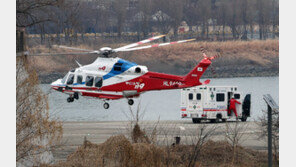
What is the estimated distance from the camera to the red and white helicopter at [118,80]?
104ft

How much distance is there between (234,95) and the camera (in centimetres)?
4622

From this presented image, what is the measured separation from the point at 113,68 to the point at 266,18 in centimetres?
9357

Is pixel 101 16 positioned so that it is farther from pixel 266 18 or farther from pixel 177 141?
pixel 177 141

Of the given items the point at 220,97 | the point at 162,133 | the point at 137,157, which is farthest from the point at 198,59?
the point at 137,157

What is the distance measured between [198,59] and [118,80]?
8025 centimetres

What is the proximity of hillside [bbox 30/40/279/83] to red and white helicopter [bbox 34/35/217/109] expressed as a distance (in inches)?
2372

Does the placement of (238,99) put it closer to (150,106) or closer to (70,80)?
A: (70,80)

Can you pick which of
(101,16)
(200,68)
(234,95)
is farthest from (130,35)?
(200,68)

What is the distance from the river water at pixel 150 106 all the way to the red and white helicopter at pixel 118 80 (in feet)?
87.9

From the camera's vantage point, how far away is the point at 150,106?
8619 cm

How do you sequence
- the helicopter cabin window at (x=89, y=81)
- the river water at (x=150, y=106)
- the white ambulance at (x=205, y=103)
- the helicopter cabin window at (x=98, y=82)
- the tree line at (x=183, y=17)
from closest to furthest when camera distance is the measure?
the helicopter cabin window at (x=98, y=82) < the helicopter cabin window at (x=89, y=81) < the white ambulance at (x=205, y=103) < the river water at (x=150, y=106) < the tree line at (x=183, y=17)

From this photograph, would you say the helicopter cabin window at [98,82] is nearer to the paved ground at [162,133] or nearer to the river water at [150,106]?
the paved ground at [162,133]

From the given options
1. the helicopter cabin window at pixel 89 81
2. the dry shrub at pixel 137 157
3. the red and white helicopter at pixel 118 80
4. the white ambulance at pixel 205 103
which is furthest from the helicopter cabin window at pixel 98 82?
the white ambulance at pixel 205 103

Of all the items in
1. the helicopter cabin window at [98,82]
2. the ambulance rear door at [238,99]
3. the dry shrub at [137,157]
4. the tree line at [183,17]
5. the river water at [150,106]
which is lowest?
the river water at [150,106]
